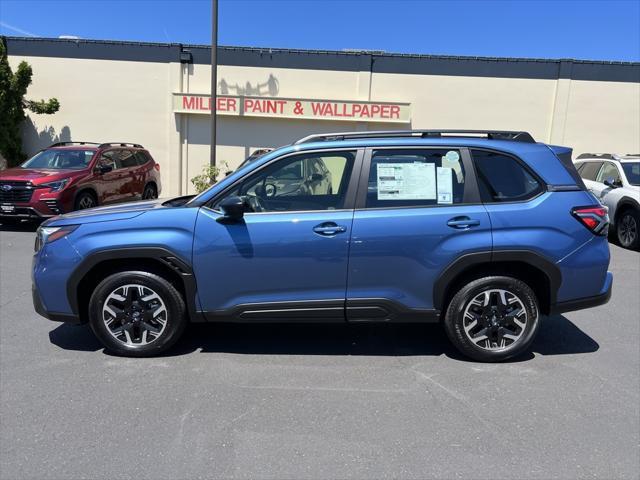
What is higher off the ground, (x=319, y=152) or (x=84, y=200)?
(x=319, y=152)

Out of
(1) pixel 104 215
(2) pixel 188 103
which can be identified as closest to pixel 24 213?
(1) pixel 104 215

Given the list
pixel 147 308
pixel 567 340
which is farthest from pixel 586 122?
pixel 147 308

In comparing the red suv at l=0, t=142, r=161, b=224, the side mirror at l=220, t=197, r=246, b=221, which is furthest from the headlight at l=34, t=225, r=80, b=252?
the red suv at l=0, t=142, r=161, b=224

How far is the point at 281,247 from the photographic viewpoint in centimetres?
391

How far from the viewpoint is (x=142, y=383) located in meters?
3.76

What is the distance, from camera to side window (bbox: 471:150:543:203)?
4.10 m

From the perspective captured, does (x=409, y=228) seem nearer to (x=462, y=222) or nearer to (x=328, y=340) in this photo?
(x=462, y=222)

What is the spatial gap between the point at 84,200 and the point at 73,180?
1.66 ft

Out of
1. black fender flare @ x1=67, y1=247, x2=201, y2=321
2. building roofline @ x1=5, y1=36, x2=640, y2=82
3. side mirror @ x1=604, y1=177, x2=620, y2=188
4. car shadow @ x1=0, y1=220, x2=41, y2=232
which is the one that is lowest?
car shadow @ x1=0, y1=220, x2=41, y2=232

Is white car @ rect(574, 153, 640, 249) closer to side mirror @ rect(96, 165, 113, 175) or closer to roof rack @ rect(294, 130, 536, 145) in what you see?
roof rack @ rect(294, 130, 536, 145)

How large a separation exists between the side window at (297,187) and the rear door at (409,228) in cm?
18

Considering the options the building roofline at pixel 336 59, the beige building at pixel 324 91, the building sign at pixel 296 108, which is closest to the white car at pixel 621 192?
the beige building at pixel 324 91

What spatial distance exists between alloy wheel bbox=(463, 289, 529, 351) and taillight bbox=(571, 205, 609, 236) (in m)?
0.78

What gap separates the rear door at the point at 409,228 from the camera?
3934 millimetres
